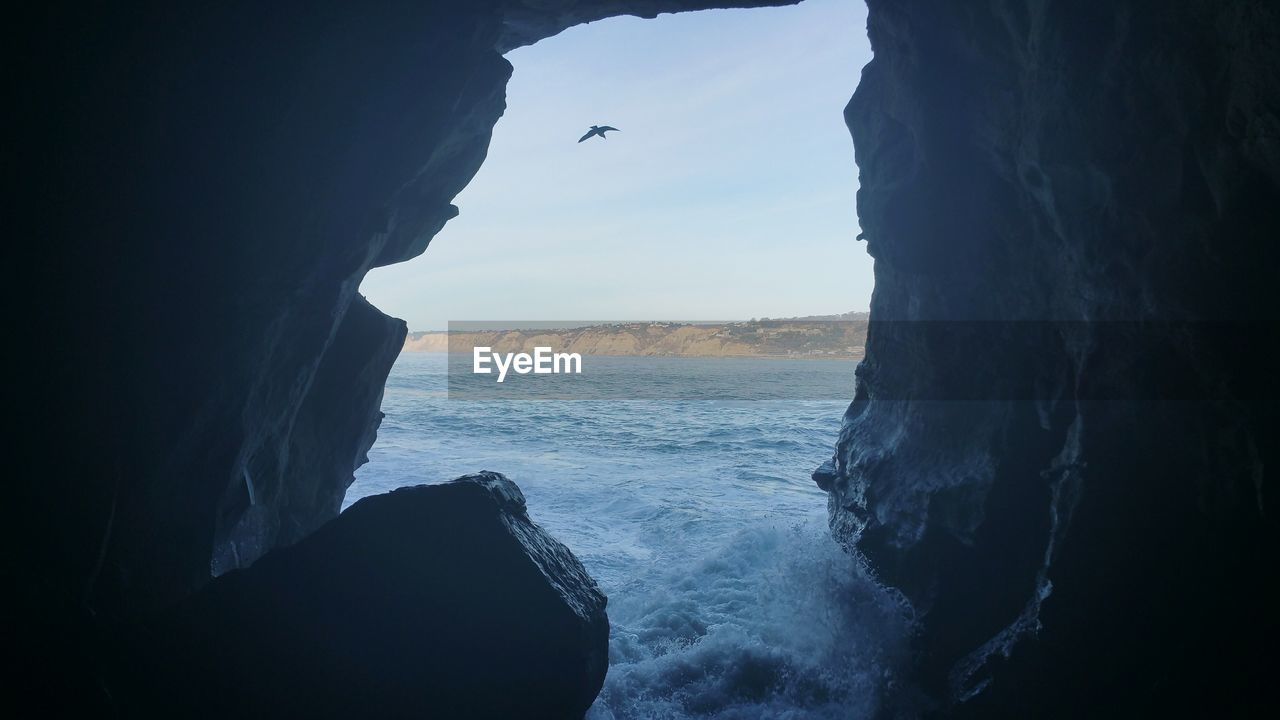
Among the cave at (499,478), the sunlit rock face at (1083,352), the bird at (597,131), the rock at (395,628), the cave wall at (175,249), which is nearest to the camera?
the sunlit rock face at (1083,352)

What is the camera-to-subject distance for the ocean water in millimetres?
6914

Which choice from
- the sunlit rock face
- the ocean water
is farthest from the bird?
the ocean water

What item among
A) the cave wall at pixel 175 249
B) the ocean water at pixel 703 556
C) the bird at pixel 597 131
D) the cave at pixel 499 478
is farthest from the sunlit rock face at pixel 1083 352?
the cave wall at pixel 175 249

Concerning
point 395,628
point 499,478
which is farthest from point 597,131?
point 395,628

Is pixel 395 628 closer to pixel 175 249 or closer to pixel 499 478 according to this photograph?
pixel 499 478

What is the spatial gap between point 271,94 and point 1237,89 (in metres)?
7.63

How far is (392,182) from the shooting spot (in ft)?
22.7

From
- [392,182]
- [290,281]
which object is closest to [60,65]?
[290,281]

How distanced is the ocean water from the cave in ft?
3.35

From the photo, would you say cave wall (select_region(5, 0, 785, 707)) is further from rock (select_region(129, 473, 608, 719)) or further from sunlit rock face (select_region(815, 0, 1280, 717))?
sunlit rock face (select_region(815, 0, 1280, 717))

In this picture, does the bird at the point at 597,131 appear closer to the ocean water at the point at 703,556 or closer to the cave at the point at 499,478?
the cave at the point at 499,478

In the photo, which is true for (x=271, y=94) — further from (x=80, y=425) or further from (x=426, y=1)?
(x=80, y=425)

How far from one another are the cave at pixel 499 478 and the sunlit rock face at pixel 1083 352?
3 centimetres

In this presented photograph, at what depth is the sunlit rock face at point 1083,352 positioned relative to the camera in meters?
4.08
